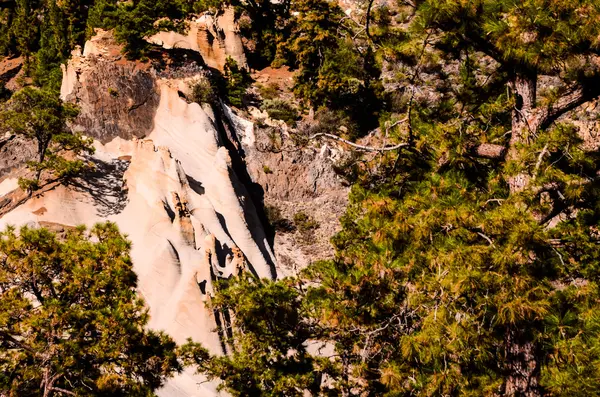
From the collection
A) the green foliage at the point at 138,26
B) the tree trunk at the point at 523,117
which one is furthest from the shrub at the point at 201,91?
the tree trunk at the point at 523,117

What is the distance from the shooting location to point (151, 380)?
838 centimetres

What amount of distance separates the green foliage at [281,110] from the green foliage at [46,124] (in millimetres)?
12922

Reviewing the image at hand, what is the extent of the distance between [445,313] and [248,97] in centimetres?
3115

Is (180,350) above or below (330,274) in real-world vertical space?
below

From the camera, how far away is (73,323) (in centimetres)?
775

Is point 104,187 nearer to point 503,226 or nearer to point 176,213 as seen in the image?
point 176,213

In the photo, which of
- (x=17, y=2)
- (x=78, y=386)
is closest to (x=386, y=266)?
(x=78, y=386)

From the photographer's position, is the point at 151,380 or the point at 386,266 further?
the point at 151,380

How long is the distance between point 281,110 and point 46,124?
15.3m

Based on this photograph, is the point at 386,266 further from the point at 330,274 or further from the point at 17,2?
the point at 17,2

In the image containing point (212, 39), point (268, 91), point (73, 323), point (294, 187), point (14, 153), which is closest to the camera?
point (73, 323)

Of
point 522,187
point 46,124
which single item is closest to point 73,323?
point 522,187

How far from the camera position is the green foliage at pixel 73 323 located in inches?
295

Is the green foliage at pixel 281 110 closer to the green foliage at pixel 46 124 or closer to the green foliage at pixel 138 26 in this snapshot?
the green foliage at pixel 138 26
